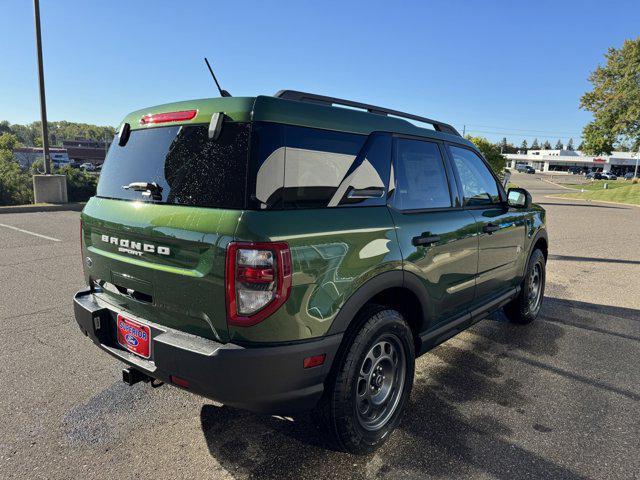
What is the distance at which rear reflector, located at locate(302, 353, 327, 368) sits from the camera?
2.13m

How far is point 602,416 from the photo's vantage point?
3006 millimetres

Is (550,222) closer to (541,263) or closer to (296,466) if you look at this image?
(541,263)

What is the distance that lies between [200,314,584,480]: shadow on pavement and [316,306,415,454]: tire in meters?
0.13

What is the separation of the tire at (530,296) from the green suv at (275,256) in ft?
6.16

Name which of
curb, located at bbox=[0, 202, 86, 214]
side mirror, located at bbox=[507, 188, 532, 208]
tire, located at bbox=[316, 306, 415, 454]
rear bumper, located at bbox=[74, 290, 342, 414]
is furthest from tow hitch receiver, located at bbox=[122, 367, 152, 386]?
curb, located at bbox=[0, 202, 86, 214]

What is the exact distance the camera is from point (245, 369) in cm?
200

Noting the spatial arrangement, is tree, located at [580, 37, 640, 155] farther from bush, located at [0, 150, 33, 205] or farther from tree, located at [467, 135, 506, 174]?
bush, located at [0, 150, 33, 205]

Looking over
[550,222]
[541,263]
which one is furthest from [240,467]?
[550,222]

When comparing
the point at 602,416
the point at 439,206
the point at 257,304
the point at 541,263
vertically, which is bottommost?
the point at 602,416

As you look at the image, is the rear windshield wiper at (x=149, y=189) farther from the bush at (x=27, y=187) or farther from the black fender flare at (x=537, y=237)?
the bush at (x=27, y=187)

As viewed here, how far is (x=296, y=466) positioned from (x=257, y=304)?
1.04 m

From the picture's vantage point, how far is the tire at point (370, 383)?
233 cm

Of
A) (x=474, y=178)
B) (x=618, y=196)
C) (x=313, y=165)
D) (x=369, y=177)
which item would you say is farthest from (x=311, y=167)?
(x=618, y=196)

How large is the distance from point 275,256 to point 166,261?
631 mm
